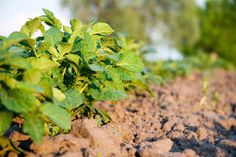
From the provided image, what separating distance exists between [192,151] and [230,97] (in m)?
4.57

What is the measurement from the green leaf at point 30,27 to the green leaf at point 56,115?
30.1 inches

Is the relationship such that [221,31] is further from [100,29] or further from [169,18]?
[100,29]

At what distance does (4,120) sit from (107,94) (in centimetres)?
74

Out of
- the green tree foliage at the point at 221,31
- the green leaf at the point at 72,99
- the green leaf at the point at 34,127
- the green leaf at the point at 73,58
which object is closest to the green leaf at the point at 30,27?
the green leaf at the point at 73,58

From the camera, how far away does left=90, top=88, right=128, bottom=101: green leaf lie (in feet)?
9.18

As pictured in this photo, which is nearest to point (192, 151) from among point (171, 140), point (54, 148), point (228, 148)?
point (171, 140)

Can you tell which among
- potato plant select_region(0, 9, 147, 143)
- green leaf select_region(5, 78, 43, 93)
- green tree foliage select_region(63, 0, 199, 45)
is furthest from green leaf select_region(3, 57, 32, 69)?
green tree foliage select_region(63, 0, 199, 45)

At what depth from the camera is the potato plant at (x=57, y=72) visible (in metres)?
2.23

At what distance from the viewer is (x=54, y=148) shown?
7.78 ft

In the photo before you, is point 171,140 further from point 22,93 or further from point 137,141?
point 22,93

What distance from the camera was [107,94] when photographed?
2822 millimetres

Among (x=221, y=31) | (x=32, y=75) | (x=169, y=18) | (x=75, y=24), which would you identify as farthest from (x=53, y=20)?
(x=221, y=31)

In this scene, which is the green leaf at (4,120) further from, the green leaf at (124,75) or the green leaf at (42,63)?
the green leaf at (124,75)

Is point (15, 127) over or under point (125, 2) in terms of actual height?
under
